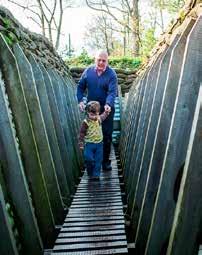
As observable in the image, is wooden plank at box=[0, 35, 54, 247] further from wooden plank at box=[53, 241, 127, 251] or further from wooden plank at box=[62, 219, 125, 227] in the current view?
wooden plank at box=[62, 219, 125, 227]

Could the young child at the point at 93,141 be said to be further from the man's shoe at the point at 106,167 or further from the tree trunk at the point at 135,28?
the tree trunk at the point at 135,28

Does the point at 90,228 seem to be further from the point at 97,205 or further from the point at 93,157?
the point at 93,157

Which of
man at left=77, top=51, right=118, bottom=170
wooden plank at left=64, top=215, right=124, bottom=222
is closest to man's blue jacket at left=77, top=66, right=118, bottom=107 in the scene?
man at left=77, top=51, right=118, bottom=170

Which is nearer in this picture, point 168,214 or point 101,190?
point 168,214

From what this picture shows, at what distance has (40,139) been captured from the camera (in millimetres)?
4102

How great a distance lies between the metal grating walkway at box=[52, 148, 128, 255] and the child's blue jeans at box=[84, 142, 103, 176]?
396 mm

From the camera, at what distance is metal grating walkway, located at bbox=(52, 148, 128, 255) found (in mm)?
3650

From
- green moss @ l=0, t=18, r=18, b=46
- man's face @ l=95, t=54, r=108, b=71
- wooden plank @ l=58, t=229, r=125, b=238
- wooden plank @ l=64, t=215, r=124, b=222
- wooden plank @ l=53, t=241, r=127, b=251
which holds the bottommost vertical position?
wooden plank @ l=64, t=215, r=124, b=222

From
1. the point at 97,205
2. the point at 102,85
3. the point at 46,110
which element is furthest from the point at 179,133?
the point at 102,85

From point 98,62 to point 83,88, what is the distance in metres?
0.56

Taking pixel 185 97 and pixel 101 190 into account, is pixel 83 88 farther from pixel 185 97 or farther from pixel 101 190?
pixel 185 97

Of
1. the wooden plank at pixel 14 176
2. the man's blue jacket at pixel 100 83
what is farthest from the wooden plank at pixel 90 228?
the man's blue jacket at pixel 100 83

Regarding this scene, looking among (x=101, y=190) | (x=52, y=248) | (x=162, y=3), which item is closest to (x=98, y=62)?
(x=101, y=190)

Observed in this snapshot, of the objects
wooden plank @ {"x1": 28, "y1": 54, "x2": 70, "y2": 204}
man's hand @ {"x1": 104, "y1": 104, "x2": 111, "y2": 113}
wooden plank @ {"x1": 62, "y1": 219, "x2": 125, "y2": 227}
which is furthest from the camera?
man's hand @ {"x1": 104, "y1": 104, "x2": 111, "y2": 113}
